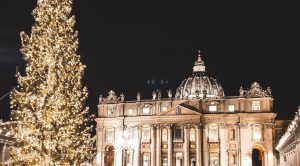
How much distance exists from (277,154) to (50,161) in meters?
60.5

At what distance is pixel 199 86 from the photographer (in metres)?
89.9

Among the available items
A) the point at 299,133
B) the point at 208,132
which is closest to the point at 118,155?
the point at 208,132

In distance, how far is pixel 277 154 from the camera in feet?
252

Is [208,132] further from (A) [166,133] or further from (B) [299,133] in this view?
(B) [299,133]

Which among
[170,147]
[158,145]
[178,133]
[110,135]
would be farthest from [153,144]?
[110,135]

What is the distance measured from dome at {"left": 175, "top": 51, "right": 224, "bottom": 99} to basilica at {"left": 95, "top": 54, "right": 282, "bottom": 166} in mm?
4492

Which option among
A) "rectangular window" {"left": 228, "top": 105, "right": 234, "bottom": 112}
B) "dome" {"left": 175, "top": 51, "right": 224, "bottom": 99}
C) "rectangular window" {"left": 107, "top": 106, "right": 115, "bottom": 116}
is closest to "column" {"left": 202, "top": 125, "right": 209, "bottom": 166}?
"rectangular window" {"left": 228, "top": 105, "right": 234, "bottom": 112}

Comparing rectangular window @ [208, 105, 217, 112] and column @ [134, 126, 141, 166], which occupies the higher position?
rectangular window @ [208, 105, 217, 112]

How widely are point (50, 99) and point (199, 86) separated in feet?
220

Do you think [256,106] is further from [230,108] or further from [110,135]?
[110,135]

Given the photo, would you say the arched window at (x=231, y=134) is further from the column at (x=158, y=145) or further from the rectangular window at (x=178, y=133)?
the column at (x=158, y=145)

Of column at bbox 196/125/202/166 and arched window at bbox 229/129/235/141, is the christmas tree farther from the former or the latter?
arched window at bbox 229/129/235/141

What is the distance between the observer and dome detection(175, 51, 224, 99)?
89.1 meters

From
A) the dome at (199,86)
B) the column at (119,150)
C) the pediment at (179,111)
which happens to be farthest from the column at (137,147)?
the dome at (199,86)
